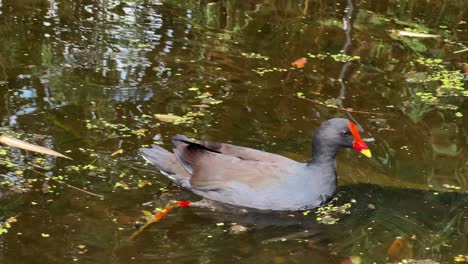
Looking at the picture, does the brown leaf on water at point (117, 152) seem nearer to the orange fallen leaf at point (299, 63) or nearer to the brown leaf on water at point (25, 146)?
the brown leaf on water at point (25, 146)

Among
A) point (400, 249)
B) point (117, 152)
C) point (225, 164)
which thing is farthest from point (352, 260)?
point (117, 152)

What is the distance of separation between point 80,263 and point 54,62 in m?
2.84

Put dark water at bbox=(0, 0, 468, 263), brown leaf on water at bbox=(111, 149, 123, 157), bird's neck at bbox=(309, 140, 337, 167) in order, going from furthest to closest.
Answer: brown leaf on water at bbox=(111, 149, 123, 157) → bird's neck at bbox=(309, 140, 337, 167) → dark water at bbox=(0, 0, 468, 263)

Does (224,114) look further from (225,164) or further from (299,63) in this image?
(299,63)

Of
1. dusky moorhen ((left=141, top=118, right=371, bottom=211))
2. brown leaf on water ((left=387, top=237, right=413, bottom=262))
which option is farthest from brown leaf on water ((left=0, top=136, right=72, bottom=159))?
brown leaf on water ((left=387, top=237, right=413, bottom=262))

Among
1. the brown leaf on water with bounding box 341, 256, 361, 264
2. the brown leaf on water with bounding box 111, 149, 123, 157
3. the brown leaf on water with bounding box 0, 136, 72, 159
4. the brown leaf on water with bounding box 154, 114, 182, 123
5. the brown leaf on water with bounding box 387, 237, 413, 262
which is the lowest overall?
the brown leaf on water with bounding box 341, 256, 361, 264

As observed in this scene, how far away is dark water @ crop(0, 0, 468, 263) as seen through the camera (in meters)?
4.62

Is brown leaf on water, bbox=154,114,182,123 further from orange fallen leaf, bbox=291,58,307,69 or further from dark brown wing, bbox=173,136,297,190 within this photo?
orange fallen leaf, bbox=291,58,307,69

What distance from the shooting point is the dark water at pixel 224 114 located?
182 inches

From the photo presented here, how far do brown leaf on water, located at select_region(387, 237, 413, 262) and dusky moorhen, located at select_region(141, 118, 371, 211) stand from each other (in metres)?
0.59

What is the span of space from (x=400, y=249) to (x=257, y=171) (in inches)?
37.7

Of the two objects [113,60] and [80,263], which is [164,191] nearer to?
[80,263]

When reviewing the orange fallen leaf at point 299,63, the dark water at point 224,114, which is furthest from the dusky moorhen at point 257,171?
the orange fallen leaf at point 299,63

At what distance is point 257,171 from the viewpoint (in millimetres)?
5105
